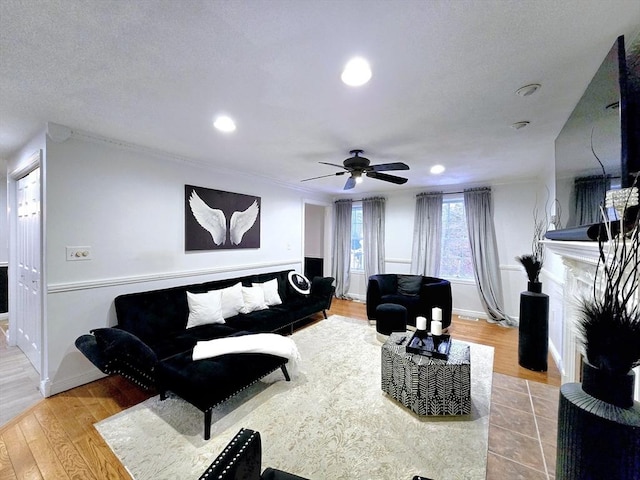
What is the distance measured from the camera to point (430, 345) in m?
2.40

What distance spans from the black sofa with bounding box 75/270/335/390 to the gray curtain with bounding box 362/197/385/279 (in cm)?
177

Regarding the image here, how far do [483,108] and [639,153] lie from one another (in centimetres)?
113

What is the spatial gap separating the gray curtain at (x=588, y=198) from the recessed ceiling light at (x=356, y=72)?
137 cm

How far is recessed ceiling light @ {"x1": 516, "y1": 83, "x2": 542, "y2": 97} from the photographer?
1.70 metres

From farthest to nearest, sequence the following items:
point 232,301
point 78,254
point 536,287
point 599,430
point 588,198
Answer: point 232,301
point 536,287
point 78,254
point 588,198
point 599,430

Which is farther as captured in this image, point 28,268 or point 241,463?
point 28,268

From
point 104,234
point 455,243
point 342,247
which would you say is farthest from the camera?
point 342,247

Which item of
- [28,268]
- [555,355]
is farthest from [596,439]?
[28,268]

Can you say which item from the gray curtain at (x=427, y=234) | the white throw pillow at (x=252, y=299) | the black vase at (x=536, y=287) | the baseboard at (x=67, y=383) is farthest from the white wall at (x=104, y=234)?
the black vase at (x=536, y=287)

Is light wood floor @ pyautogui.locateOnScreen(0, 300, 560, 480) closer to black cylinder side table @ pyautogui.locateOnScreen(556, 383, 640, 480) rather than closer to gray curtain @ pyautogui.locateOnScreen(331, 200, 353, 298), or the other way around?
black cylinder side table @ pyautogui.locateOnScreen(556, 383, 640, 480)

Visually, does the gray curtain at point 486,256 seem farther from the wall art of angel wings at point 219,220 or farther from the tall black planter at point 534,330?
the wall art of angel wings at point 219,220

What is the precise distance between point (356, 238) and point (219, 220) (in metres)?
3.47

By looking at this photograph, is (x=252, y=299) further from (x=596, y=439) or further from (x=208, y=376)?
(x=596, y=439)

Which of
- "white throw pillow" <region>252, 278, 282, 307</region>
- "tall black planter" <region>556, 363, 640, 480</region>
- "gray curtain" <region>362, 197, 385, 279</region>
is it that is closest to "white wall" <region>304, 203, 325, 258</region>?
"gray curtain" <region>362, 197, 385, 279</region>
